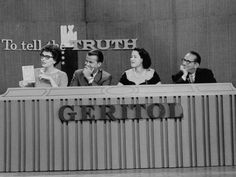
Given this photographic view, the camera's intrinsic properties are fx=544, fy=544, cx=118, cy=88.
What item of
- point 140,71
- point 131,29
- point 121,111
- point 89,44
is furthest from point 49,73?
point 131,29

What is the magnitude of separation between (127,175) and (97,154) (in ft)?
1.55

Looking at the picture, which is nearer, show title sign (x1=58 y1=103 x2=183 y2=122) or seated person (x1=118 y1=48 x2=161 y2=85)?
show title sign (x1=58 y1=103 x2=183 y2=122)

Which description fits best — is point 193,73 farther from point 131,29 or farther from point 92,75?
point 131,29

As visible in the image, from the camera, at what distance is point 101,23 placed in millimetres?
7262

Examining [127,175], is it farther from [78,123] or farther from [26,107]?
[26,107]

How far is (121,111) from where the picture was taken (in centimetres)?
422

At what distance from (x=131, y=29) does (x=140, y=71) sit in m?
2.22

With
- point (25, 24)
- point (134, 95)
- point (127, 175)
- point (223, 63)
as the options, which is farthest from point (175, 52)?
point (127, 175)

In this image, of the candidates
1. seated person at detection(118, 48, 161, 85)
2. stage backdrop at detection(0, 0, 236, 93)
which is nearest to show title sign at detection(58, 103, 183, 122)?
seated person at detection(118, 48, 161, 85)

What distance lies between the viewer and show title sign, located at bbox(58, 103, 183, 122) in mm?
4203

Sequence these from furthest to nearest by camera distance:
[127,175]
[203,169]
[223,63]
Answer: [223,63], [203,169], [127,175]

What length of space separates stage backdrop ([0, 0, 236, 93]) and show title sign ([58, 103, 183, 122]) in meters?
2.88

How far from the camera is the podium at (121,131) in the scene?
13.8 ft

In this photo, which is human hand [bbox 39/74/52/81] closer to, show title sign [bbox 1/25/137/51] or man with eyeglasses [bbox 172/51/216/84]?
man with eyeglasses [bbox 172/51/216/84]
